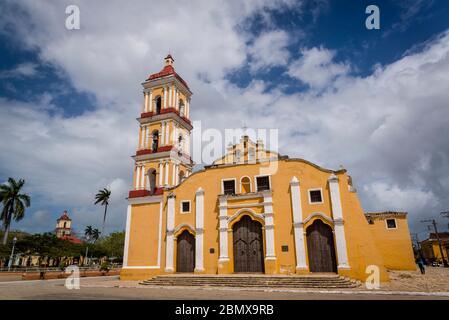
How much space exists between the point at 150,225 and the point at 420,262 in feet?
66.8

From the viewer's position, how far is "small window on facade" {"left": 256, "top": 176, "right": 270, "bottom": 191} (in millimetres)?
20500

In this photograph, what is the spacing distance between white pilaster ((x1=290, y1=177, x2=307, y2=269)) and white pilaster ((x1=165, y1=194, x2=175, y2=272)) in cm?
857

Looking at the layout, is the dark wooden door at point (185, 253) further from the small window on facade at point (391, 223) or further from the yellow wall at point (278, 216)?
the small window on facade at point (391, 223)

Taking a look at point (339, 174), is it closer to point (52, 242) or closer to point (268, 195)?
point (268, 195)

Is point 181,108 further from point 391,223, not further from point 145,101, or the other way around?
point 391,223

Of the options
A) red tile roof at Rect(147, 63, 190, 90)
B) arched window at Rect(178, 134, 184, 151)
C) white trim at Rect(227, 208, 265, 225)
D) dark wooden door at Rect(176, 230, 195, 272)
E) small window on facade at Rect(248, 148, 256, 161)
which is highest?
red tile roof at Rect(147, 63, 190, 90)

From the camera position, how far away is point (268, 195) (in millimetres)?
19625

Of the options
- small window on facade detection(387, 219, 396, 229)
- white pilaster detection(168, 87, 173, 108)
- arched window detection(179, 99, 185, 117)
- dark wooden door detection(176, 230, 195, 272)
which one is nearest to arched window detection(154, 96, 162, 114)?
white pilaster detection(168, 87, 173, 108)

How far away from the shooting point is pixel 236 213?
2014 cm

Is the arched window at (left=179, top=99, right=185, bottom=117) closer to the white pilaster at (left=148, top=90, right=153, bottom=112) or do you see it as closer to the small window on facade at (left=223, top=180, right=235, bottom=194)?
the white pilaster at (left=148, top=90, right=153, bottom=112)

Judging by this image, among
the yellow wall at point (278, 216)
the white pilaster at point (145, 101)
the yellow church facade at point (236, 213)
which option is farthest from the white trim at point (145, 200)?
the white pilaster at point (145, 101)

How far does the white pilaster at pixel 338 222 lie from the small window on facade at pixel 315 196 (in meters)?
0.77

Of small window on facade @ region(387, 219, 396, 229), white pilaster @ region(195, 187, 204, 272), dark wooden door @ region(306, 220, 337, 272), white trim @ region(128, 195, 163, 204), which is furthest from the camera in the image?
small window on facade @ region(387, 219, 396, 229)

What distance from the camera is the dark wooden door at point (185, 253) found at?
2066 cm
